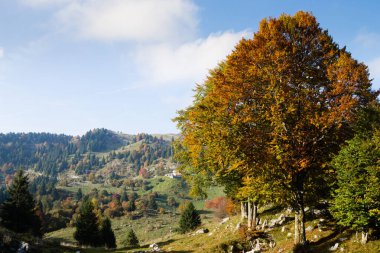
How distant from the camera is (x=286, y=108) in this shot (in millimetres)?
20203

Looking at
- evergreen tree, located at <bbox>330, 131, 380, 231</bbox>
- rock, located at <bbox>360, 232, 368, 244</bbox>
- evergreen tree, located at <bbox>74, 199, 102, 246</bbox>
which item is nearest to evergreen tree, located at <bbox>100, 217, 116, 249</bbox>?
evergreen tree, located at <bbox>74, 199, 102, 246</bbox>

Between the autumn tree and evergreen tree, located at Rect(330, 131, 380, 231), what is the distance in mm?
1477

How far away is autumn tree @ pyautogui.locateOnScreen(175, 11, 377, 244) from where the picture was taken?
1973 cm

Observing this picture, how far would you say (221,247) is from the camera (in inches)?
981

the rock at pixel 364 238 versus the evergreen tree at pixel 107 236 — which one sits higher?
the rock at pixel 364 238

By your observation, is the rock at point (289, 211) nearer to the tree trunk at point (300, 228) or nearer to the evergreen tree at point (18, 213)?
the tree trunk at point (300, 228)

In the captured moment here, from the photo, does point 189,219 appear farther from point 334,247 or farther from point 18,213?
point 334,247

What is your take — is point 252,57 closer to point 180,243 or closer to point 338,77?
point 338,77

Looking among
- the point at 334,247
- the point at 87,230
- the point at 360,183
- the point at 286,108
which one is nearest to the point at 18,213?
the point at 87,230

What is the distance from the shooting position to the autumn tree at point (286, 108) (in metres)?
19.7

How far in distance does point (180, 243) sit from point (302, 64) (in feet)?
71.6

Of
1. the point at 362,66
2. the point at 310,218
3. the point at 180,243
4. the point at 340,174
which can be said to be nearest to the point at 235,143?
the point at 340,174

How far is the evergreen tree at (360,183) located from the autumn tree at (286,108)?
148cm

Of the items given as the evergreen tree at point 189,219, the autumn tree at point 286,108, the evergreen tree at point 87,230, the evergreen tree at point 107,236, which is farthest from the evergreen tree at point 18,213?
the autumn tree at point 286,108
